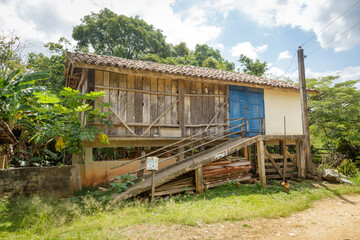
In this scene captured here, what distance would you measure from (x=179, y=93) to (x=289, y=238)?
651 cm

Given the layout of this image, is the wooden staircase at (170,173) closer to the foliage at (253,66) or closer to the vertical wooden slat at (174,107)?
the vertical wooden slat at (174,107)

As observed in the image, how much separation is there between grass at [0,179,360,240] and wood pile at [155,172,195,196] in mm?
352

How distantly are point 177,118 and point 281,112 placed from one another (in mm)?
5688

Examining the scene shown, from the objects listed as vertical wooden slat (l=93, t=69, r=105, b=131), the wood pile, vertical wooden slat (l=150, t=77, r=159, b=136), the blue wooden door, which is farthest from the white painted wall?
vertical wooden slat (l=93, t=69, r=105, b=131)

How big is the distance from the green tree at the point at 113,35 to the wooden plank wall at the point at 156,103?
12599 millimetres

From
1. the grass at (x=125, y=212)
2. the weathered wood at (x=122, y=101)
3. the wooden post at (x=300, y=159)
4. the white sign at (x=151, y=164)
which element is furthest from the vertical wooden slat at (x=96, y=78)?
the wooden post at (x=300, y=159)

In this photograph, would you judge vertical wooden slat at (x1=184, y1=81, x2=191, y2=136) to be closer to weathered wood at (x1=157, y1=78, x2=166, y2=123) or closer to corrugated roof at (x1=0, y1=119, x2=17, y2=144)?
weathered wood at (x1=157, y1=78, x2=166, y2=123)

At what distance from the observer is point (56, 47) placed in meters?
15.4

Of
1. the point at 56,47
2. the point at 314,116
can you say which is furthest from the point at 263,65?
the point at 56,47

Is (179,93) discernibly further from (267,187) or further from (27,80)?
(27,80)

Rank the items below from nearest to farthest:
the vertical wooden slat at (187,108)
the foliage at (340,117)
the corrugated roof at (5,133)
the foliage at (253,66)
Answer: the corrugated roof at (5,133) < the vertical wooden slat at (187,108) < the foliage at (340,117) < the foliage at (253,66)

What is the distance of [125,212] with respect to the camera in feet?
17.0

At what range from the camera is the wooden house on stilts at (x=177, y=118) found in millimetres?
7562

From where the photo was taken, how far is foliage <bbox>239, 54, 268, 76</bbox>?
20.1 m
